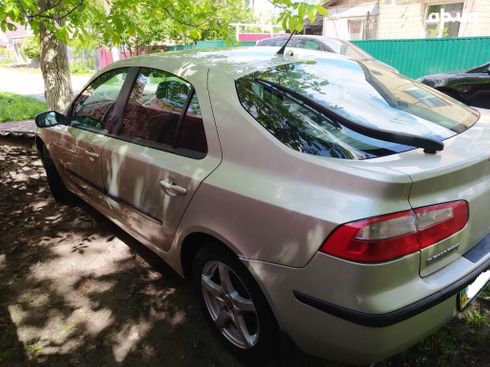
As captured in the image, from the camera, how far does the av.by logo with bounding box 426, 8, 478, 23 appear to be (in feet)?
44.9

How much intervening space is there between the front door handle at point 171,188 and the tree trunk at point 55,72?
15.9 ft

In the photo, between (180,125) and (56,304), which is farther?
(56,304)

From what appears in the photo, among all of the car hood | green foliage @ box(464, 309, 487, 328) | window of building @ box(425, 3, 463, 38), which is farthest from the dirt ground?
window of building @ box(425, 3, 463, 38)

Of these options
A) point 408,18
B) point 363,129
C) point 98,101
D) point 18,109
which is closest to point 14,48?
point 18,109

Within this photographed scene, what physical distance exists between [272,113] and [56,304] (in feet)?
6.42

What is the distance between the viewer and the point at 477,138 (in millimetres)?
2053

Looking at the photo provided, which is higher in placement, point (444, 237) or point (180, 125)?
point (180, 125)

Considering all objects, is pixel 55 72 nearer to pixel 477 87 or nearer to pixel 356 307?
pixel 356 307

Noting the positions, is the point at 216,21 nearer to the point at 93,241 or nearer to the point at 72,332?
the point at 93,241

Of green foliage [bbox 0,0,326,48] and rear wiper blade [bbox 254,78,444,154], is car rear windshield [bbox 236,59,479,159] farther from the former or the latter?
green foliage [bbox 0,0,326,48]

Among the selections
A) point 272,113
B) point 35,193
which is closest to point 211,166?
point 272,113

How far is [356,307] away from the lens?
156 centimetres

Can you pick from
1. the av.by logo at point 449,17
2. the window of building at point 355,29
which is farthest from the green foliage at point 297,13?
Answer: the window of building at point 355,29

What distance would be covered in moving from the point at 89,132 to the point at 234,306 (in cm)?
189
